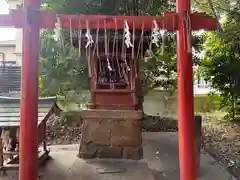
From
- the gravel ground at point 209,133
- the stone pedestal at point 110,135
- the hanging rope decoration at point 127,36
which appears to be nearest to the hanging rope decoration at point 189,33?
the hanging rope decoration at point 127,36

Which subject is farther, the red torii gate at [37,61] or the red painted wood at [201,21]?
the red painted wood at [201,21]

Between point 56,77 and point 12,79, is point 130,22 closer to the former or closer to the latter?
point 56,77

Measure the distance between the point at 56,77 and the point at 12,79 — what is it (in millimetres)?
3225

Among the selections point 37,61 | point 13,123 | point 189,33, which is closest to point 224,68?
point 189,33

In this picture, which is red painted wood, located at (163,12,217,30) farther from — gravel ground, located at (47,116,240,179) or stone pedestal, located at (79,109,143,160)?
gravel ground, located at (47,116,240,179)

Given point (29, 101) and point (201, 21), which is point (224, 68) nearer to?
point (201, 21)

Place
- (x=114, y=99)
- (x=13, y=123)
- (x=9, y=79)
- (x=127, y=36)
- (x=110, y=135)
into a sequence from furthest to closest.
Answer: (x=9, y=79) < (x=114, y=99) < (x=110, y=135) < (x=13, y=123) < (x=127, y=36)

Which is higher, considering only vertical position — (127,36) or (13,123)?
(127,36)

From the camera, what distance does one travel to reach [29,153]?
285 centimetres

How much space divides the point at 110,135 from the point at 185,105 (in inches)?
94.3

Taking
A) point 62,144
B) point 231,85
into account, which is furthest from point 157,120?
point 62,144

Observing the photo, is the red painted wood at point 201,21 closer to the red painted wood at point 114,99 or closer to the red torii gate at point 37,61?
the red torii gate at point 37,61

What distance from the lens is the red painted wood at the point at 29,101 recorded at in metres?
2.83

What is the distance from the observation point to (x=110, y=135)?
5.09 metres
